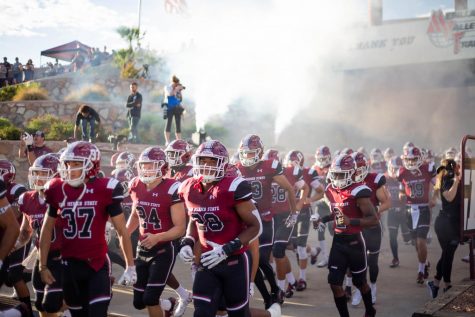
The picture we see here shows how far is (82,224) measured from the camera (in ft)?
17.4

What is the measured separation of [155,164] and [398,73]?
22062 millimetres

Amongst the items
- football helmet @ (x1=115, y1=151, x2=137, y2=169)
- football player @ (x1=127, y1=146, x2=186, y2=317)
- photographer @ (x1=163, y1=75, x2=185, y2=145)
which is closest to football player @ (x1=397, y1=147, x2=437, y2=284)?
football helmet @ (x1=115, y1=151, x2=137, y2=169)

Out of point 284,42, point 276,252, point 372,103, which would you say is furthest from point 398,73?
point 276,252

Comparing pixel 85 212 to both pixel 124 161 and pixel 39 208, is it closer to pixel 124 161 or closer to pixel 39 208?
pixel 39 208

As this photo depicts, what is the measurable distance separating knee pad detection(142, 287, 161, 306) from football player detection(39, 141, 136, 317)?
816 mm

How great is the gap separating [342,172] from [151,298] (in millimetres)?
2640

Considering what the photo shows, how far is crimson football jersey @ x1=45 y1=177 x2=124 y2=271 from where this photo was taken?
5277 mm

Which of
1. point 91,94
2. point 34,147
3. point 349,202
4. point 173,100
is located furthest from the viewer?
point 91,94

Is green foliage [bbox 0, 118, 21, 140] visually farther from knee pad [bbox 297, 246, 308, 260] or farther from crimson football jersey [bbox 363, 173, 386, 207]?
crimson football jersey [bbox 363, 173, 386, 207]

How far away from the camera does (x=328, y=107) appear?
91.0 ft

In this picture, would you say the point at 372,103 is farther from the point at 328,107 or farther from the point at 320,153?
the point at 320,153

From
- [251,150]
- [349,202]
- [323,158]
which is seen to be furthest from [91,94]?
[349,202]

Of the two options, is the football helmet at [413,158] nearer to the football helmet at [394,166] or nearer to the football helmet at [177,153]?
the football helmet at [394,166]

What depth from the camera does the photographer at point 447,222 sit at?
8.24m
